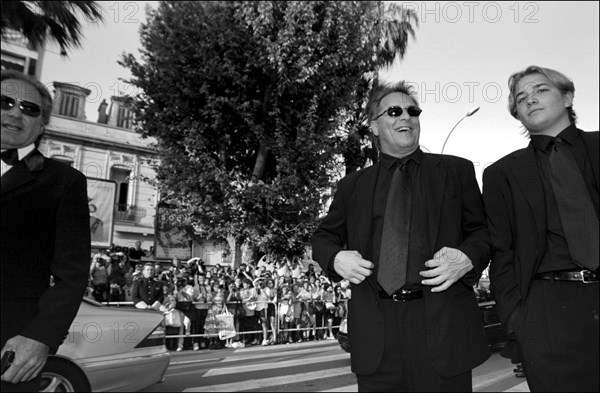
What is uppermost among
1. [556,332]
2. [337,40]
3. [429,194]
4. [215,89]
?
[337,40]

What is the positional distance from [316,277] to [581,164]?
13.7 meters

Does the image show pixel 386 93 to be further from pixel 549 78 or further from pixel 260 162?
pixel 260 162

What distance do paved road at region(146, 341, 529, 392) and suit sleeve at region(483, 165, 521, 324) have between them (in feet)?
14.3

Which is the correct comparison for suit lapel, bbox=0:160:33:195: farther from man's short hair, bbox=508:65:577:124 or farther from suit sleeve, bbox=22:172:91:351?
man's short hair, bbox=508:65:577:124

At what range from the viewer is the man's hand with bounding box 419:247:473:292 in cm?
185

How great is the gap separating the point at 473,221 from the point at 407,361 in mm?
644

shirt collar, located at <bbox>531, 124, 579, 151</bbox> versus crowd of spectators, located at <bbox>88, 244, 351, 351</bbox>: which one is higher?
shirt collar, located at <bbox>531, 124, 579, 151</bbox>

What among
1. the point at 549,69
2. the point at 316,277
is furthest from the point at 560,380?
the point at 316,277

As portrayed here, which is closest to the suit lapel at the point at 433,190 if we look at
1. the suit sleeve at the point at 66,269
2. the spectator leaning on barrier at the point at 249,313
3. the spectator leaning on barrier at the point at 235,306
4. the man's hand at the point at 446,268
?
the man's hand at the point at 446,268

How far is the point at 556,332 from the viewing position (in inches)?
68.8

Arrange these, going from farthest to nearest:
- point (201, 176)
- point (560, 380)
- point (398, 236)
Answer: point (201, 176) < point (398, 236) < point (560, 380)

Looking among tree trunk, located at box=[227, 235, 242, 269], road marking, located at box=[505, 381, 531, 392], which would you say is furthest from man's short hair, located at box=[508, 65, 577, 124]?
tree trunk, located at box=[227, 235, 242, 269]

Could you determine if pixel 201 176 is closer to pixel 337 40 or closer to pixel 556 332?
pixel 337 40

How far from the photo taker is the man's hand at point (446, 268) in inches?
72.7
